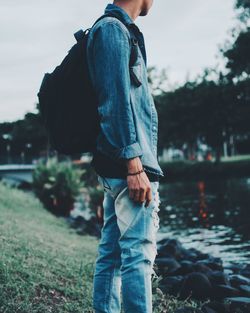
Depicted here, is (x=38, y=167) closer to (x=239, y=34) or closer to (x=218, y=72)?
(x=239, y=34)

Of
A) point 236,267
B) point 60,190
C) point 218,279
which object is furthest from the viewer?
point 60,190

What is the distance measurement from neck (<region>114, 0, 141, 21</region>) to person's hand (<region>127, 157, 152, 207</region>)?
904 millimetres

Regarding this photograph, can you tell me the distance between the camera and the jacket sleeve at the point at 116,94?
2.21m

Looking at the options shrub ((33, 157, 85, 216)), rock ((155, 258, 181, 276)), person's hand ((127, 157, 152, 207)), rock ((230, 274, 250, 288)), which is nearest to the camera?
person's hand ((127, 157, 152, 207))

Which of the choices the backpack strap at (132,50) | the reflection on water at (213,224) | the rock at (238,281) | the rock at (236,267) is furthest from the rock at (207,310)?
the reflection on water at (213,224)

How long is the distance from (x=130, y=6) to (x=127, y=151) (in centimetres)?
91

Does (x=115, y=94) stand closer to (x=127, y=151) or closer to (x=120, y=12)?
(x=127, y=151)

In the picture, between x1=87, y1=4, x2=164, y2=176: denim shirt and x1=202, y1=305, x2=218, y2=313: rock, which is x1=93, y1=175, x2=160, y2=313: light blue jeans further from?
x1=202, y1=305, x2=218, y2=313: rock

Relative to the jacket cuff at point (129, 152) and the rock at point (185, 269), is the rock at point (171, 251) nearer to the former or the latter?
the rock at point (185, 269)

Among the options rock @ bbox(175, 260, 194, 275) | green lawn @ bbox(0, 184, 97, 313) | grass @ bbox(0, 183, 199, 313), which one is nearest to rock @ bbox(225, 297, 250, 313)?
grass @ bbox(0, 183, 199, 313)

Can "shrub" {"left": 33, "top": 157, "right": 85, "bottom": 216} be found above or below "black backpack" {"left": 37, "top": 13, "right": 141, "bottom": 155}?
below

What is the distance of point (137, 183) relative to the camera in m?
2.18

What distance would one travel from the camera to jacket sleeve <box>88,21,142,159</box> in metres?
2.21

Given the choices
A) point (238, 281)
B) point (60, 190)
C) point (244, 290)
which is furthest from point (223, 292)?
point (60, 190)
